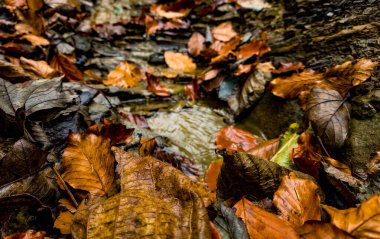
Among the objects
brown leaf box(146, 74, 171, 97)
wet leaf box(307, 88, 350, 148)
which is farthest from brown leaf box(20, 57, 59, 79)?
wet leaf box(307, 88, 350, 148)

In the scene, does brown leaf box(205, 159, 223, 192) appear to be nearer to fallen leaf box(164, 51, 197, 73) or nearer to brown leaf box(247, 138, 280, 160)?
brown leaf box(247, 138, 280, 160)

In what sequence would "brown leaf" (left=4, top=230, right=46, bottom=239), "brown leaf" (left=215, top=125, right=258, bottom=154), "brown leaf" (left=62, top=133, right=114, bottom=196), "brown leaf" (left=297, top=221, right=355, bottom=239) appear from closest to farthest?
"brown leaf" (left=297, top=221, right=355, bottom=239), "brown leaf" (left=4, top=230, right=46, bottom=239), "brown leaf" (left=62, top=133, right=114, bottom=196), "brown leaf" (left=215, top=125, right=258, bottom=154)

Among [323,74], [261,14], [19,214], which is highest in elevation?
[261,14]

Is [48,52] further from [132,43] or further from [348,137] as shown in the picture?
[348,137]

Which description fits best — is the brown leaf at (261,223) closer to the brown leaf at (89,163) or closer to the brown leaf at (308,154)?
the brown leaf at (308,154)

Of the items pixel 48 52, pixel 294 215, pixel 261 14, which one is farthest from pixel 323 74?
pixel 48 52

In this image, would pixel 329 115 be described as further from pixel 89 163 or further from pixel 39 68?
pixel 39 68

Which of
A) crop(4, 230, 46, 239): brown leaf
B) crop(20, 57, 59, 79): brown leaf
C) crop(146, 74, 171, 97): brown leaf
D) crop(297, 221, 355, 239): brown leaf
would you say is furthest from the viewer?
crop(146, 74, 171, 97): brown leaf

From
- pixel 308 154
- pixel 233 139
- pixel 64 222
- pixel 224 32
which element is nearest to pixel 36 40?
pixel 224 32
